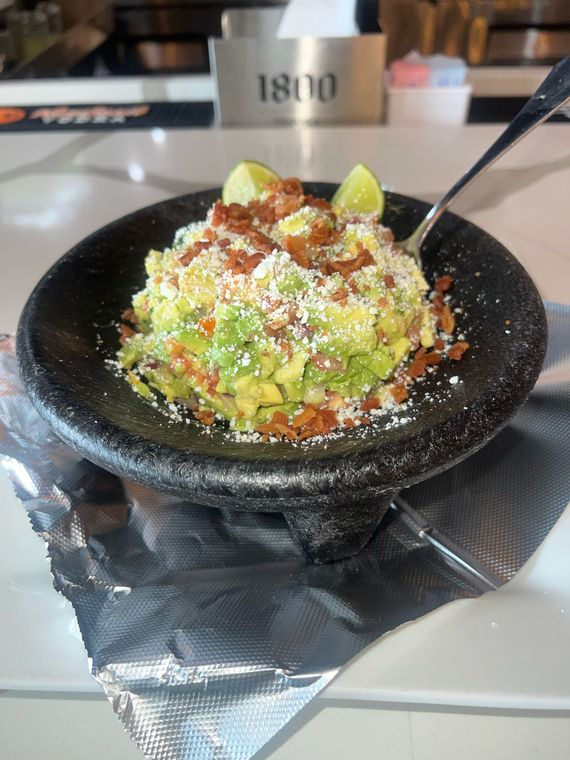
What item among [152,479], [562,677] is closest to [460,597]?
[562,677]

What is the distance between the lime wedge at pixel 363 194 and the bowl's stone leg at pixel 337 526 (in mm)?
596

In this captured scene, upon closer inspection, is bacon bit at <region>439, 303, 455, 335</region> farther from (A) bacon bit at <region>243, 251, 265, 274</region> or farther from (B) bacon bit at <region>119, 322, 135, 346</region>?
(B) bacon bit at <region>119, 322, 135, 346</region>

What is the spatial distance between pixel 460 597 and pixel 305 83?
79.4 inches

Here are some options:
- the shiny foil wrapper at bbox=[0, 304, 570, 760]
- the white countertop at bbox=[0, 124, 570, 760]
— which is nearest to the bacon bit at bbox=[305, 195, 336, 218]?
the shiny foil wrapper at bbox=[0, 304, 570, 760]

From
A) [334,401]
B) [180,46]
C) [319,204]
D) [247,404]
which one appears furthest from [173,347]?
[180,46]

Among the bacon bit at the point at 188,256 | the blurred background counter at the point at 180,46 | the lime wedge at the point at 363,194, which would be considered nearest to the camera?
the bacon bit at the point at 188,256

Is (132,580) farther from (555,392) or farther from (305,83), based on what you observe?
(305,83)

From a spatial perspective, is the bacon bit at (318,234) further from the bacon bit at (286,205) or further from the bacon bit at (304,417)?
the bacon bit at (304,417)

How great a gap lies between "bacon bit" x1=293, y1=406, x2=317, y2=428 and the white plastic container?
5.87ft

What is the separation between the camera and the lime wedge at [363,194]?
122 centimetres

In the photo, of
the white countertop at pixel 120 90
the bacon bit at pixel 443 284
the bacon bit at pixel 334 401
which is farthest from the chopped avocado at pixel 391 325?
the white countertop at pixel 120 90

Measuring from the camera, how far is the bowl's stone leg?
833mm

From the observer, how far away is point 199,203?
131cm

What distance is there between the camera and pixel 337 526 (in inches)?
33.9
